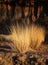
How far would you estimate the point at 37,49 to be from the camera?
4.98 meters

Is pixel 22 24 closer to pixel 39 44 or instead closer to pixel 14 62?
pixel 39 44

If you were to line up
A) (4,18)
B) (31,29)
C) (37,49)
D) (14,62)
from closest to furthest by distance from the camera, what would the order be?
(14,62) < (37,49) < (31,29) < (4,18)

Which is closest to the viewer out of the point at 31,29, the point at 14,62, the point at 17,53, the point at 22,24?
the point at 14,62

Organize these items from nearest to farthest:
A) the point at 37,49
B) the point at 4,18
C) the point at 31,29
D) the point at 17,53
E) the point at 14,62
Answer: the point at 14,62 → the point at 17,53 → the point at 37,49 → the point at 31,29 → the point at 4,18

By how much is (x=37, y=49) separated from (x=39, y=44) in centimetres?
26

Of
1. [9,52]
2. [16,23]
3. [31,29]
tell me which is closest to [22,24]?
[16,23]

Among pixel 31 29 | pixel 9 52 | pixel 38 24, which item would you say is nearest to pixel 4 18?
pixel 38 24

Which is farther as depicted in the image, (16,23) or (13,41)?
(16,23)

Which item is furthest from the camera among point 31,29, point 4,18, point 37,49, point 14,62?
point 4,18

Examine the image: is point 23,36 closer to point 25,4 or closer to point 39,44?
point 39,44

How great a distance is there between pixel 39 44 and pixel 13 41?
0.50m

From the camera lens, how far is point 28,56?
446 centimetres

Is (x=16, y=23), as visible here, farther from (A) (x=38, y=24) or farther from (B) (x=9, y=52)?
(B) (x=9, y=52)

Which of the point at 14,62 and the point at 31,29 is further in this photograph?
the point at 31,29
